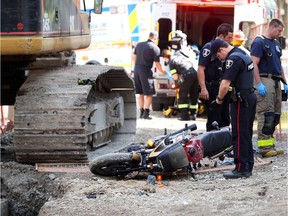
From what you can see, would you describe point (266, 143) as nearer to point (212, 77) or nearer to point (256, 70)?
point (256, 70)

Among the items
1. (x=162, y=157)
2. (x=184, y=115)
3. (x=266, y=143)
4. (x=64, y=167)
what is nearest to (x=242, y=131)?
(x=162, y=157)

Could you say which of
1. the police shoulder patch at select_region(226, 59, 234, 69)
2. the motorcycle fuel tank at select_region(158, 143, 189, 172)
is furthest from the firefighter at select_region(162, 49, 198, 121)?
the motorcycle fuel tank at select_region(158, 143, 189, 172)

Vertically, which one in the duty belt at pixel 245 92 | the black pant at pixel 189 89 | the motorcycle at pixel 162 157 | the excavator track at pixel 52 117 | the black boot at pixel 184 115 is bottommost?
the black boot at pixel 184 115

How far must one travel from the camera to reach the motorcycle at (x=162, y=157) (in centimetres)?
810

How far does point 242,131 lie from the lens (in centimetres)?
823

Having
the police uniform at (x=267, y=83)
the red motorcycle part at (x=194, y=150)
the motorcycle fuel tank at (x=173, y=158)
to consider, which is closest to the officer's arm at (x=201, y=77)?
the police uniform at (x=267, y=83)

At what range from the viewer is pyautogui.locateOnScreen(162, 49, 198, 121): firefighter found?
14938 mm

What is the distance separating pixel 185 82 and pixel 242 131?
22.3ft

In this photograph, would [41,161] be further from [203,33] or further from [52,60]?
[203,33]

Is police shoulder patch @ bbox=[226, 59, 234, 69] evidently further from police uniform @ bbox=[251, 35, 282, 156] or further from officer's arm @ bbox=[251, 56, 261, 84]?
police uniform @ bbox=[251, 35, 282, 156]

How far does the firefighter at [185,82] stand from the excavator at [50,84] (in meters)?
4.73

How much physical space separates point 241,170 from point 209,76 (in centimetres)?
241

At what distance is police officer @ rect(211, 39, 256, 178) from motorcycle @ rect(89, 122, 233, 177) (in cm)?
37

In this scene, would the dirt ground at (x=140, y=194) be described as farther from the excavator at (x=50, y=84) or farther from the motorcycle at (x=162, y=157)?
the excavator at (x=50, y=84)
